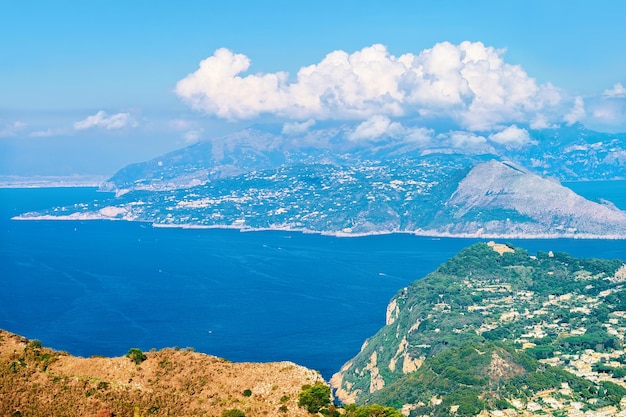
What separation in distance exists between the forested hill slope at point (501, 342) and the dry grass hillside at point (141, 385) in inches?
1793

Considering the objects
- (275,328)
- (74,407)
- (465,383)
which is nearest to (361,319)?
(275,328)

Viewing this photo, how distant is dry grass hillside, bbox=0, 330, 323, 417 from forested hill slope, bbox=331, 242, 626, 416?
4553 cm

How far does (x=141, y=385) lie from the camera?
39.4 m

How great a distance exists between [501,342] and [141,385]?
78316mm

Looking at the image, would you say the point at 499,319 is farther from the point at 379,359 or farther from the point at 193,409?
the point at 193,409

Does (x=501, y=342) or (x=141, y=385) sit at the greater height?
(x=141, y=385)

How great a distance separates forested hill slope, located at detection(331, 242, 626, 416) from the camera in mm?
85250

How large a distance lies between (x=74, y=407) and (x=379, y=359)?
9794cm

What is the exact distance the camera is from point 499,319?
129 m

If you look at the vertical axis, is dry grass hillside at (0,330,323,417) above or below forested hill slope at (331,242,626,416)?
above

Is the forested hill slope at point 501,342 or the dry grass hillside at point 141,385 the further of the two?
the forested hill slope at point 501,342

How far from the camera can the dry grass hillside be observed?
3691cm

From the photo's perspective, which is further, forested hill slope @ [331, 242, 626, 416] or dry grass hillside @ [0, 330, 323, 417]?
forested hill slope @ [331, 242, 626, 416]

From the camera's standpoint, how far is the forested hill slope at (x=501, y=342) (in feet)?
280
